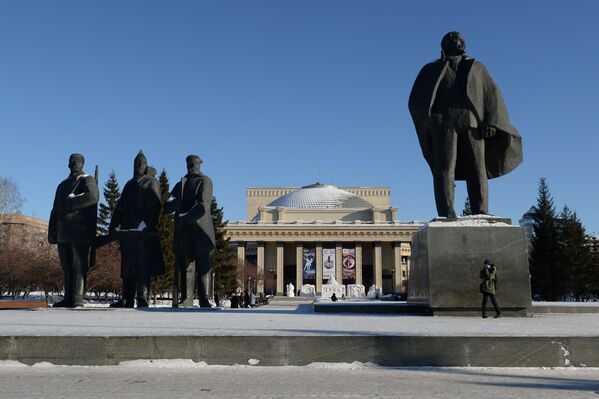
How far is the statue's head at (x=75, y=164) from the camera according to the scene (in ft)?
36.8

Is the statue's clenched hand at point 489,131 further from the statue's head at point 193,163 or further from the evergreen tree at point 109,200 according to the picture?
the evergreen tree at point 109,200

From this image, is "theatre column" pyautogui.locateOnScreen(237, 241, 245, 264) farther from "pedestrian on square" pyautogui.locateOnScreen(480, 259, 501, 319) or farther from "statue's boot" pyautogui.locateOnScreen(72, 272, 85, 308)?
"pedestrian on square" pyautogui.locateOnScreen(480, 259, 501, 319)

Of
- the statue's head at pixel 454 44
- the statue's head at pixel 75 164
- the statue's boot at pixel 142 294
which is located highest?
the statue's head at pixel 454 44

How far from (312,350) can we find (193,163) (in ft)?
24.7

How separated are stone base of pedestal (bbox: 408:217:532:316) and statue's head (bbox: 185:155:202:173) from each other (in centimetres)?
542

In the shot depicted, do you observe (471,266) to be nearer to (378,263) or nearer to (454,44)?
(454,44)

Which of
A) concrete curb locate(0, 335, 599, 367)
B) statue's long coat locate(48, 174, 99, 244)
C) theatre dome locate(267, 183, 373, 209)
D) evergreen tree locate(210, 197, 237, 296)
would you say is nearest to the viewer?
concrete curb locate(0, 335, 599, 367)

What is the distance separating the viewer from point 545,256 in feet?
147

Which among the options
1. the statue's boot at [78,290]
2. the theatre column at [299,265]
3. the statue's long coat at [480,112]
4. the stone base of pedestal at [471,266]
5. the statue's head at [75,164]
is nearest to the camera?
the stone base of pedestal at [471,266]

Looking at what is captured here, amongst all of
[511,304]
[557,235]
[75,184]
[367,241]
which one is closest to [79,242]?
[75,184]

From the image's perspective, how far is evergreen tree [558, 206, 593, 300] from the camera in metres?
43.7

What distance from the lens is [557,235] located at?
45.1m

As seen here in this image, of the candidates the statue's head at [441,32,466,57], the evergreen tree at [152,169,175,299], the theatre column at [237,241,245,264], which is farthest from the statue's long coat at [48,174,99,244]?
the theatre column at [237,241,245,264]

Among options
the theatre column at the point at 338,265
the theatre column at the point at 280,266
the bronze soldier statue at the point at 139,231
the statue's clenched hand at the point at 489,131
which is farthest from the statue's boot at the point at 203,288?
the theatre column at the point at 280,266
